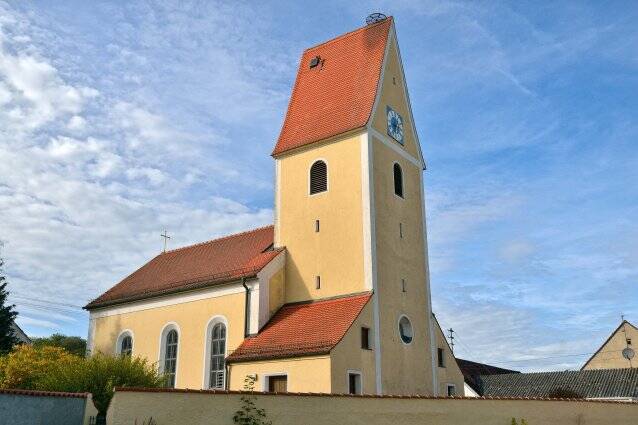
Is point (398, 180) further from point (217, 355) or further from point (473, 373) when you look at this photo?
point (473, 373)

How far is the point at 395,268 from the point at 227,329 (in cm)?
659

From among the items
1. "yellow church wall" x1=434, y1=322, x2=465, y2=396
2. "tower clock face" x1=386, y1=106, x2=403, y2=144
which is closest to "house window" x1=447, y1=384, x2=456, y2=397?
"yellow church wall" x1=434, y1=322, x2=465, y2=396

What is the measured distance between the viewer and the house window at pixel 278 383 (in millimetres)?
20172

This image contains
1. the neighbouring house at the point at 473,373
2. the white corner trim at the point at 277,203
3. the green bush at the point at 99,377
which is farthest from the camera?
the neighbouring house at the point at 473,373

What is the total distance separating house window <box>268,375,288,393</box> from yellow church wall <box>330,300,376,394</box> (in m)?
1.84

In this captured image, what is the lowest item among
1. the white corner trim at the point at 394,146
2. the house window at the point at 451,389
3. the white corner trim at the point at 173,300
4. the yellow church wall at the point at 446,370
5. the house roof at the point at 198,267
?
the house window at the point at 451,389

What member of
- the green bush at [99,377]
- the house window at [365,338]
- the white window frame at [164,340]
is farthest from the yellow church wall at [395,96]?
the green bush at [99,377]

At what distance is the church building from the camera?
20969 mm

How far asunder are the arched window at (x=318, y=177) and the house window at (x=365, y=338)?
6048 millimetres

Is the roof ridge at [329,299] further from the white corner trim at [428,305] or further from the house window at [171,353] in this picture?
the house window at [171,353]

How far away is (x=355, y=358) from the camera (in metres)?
20.2

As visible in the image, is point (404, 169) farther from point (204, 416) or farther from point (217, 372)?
point (204, 416)

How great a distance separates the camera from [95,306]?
100.0ft

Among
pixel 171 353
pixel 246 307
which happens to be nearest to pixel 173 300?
pixel 171 353
